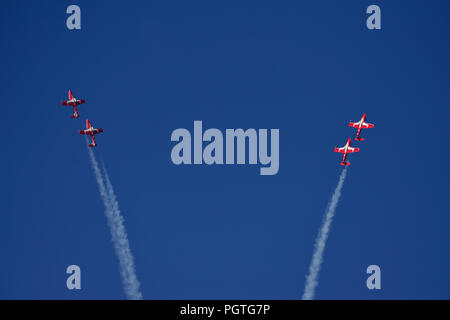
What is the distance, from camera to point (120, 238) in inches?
1666

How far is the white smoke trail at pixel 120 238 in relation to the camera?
136 ft

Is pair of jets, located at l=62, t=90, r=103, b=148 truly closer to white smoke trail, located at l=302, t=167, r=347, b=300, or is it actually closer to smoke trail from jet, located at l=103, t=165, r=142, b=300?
smoke trail from jet, located at l=103, t=165, r=142, b=300

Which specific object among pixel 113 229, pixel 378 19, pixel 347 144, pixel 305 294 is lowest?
pixel 305 294

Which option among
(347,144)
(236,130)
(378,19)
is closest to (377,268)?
(347,144)

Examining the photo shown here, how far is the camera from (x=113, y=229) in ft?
140

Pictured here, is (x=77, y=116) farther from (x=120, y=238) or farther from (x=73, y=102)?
(x=120, y=238)

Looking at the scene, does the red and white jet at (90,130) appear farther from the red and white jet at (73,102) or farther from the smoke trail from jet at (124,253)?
the smoke trail from jet at (124,253)

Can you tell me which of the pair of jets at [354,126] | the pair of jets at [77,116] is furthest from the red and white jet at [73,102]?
the pair of jets at [354,126]

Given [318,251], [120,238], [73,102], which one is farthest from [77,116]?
[318,251]

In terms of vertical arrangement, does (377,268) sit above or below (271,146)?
below

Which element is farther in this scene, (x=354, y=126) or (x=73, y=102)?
(x=73, y=102)
